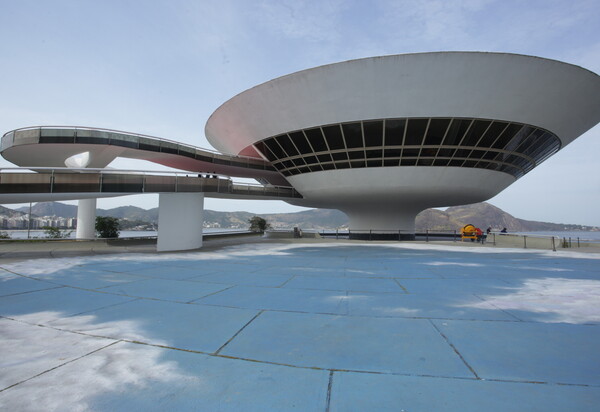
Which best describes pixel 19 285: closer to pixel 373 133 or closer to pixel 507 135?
pixel 373 133

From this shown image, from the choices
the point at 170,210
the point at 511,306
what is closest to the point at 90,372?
the point at 511,306

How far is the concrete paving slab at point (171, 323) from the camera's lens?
4160mm

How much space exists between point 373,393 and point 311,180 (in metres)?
24.3

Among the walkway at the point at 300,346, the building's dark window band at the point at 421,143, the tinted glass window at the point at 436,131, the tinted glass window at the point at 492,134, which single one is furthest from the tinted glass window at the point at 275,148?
the walkway at the point at 300,346

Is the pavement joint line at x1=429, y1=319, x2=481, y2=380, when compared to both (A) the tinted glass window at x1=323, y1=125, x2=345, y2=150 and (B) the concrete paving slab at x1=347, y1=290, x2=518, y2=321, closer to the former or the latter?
(B) the concrete paving slab at x1=347, y1=290, x2=518, y2=321

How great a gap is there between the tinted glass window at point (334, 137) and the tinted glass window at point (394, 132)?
3.29 meters

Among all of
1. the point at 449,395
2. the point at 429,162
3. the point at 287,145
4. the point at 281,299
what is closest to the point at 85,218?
the point at 287,145

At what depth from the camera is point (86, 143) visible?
23141 mm

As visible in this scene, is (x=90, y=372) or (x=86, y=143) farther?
(x=86, y=143)

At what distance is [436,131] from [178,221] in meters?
18.1

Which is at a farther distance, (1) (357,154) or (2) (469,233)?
(2) (469,233)

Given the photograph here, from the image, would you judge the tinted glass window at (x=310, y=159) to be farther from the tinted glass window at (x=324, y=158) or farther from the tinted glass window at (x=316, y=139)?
the tinted glass window at (x=316, y=139)

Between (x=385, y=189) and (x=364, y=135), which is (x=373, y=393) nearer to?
(x=364, y=135)

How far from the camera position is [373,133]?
2103 centimetres
